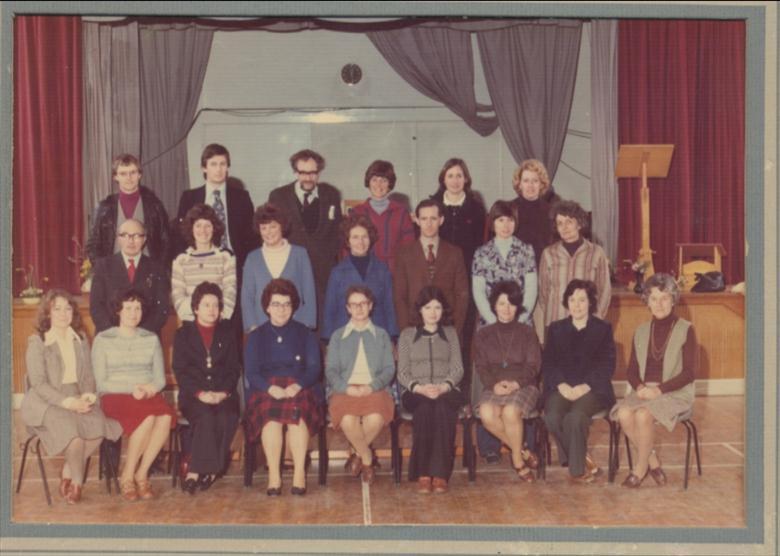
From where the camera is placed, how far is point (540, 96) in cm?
821

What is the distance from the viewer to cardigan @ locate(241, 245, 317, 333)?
19.1 feet

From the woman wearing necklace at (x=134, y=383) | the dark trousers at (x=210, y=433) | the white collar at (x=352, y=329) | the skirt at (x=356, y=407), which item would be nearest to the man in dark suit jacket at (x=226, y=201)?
the woman wearing necklace at (x=134, y=383)

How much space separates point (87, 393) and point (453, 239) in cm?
215

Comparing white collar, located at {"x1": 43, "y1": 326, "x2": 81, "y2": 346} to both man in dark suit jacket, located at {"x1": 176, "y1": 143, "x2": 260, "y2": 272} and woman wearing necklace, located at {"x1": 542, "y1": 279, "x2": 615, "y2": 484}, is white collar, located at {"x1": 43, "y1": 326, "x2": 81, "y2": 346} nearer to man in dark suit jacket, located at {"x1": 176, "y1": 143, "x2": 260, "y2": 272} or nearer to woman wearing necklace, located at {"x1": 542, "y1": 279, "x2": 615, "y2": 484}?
man in dark suit jacket, located at {"x1": 176, "y1": 143, "x2": 260, "y2": 272}

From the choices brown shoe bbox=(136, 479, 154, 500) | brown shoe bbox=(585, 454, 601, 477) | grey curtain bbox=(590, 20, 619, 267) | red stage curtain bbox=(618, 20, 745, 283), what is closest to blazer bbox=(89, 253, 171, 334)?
brown shoe bbox=(136, 479, 154, 500)

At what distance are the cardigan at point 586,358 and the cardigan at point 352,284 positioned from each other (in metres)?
0.88

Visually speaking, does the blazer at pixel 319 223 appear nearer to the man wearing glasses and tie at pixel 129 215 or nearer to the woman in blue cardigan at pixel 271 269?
the woman in blue cardigan at pixel 271 269

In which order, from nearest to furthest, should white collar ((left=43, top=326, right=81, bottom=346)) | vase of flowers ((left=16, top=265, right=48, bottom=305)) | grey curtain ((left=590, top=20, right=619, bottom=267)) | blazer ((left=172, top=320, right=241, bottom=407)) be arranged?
1. white collar ((left=43, top=326, right=81, bottom=346))
2. blazer ((left=172, top=320, right=241, bottom=407))
3. vase of flowers ((left=16, top=265, right=48, bottom=305))
4. grey curtain ((left=590, top=20, right=619, bottom=267))

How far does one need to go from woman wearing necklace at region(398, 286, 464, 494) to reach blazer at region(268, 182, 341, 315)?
697 millimetres

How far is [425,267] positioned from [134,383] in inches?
65.6

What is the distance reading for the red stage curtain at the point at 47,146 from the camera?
16.6 ft

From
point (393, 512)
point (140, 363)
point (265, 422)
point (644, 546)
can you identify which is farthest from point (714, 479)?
point (140, 363)

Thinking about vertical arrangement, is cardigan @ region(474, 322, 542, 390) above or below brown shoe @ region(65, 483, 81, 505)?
above

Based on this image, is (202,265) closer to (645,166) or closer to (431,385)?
(431,385)
